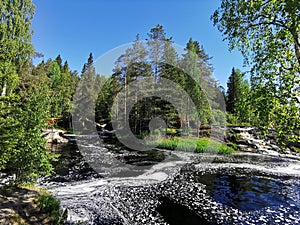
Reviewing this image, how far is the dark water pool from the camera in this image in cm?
784

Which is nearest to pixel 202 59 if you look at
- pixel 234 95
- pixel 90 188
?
pixel 234 95

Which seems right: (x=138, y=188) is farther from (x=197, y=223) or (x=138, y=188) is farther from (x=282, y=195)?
(x=282, y=195)

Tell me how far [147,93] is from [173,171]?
17.2 metres

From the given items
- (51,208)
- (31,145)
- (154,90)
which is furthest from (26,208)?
(154,90)

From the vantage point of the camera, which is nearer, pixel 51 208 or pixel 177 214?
pixel 51 208

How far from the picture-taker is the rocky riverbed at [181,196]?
6.33 metres

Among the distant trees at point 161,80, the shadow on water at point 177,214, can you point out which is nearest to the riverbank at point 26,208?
the shadow on water at point 177,214

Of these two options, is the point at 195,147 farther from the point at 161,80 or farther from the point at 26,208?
the point at 26,208

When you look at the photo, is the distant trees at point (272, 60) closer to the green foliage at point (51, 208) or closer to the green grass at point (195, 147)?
the green foliage at point (51, 208)

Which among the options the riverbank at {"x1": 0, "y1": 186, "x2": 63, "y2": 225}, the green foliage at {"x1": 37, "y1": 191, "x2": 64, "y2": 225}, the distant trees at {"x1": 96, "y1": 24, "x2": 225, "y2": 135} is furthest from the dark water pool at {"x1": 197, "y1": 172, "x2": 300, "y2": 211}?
the distant trees at {"x1": 96, "y1": 24, "x2": 225, "y2": 135}

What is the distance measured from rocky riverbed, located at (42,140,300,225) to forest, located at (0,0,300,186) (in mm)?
2104

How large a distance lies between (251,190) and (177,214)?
15.8ft

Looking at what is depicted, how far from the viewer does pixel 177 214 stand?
6.65m

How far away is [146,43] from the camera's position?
29641 millimetres
